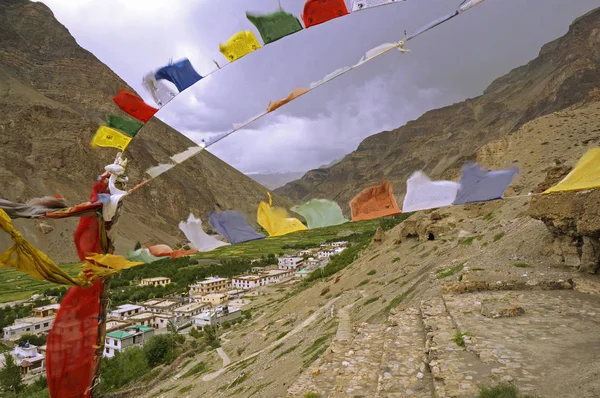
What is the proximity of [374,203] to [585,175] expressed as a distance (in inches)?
112

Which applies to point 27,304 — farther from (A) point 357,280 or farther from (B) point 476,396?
(B) point 476,396

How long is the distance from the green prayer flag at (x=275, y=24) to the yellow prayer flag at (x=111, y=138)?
252cm

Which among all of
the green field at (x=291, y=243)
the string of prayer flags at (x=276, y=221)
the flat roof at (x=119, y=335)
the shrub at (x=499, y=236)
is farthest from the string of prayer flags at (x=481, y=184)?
the green field at (x=291, y=243)

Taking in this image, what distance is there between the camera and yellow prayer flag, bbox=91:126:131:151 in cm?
562

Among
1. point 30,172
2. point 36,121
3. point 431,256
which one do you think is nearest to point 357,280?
point 431,256

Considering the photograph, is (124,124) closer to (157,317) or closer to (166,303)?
(157,317)

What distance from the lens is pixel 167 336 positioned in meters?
32.2

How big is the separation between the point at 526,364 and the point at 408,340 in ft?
8.96

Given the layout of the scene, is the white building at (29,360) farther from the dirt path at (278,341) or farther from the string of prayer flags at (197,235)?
the string of prayer flags at (197,235)

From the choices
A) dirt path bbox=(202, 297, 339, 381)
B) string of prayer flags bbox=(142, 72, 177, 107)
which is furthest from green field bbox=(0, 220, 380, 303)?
string of prayer flags bbox=(142, 72, 177, 107)

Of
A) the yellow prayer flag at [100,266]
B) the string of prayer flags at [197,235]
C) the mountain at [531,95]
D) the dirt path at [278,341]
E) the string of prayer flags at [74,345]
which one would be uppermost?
the mountain at [531,95]

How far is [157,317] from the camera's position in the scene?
44.6 m

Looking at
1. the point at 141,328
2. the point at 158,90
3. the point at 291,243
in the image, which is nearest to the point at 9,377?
the point at 141,328

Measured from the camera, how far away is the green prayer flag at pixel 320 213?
603 cm
